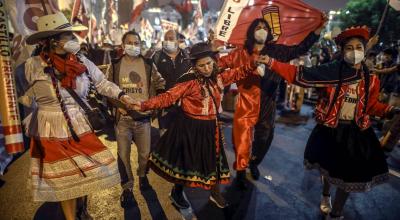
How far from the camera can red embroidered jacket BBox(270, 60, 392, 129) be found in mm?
3477

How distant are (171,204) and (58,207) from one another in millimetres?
1520

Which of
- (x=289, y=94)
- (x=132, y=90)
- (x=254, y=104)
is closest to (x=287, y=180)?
(x=254, y=104)

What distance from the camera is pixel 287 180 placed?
5246 millimetres

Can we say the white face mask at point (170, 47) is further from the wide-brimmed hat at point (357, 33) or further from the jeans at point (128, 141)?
the wide-brimmed hat at point (357, 33)

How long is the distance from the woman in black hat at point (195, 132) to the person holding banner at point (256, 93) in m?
1.09

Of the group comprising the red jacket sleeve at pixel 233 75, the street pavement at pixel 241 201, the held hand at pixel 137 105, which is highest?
the red jacket sleeve at pixel 233 75

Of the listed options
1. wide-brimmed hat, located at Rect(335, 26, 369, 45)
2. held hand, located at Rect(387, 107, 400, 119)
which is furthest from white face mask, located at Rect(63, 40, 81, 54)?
held hand, located at Rect(387, 107, 400, 119)

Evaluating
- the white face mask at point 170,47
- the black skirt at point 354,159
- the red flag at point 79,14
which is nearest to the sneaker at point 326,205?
the black skirt at point 354,159

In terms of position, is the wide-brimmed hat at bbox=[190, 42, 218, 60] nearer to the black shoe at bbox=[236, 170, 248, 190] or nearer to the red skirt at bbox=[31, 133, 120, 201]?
the red skirt at bbox=[31, 133, 120, 201]

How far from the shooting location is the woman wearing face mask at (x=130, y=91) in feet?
14.2

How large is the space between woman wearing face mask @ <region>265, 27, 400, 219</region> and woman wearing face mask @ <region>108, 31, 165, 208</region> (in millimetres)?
1872

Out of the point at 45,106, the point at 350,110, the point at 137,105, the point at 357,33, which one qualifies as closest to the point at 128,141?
the point at 137,105

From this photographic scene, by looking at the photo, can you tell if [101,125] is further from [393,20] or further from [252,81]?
[393,20]

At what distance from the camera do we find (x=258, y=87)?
4.96 meters
